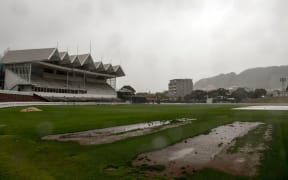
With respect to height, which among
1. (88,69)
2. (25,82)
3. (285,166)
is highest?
(88,69)

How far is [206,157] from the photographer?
417 inches

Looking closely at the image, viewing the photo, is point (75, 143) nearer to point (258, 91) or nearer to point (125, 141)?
point (125, 141)

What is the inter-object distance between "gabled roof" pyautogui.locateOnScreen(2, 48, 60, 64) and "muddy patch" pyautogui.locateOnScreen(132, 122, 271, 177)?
77820 millimetres

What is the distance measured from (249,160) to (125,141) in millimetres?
5897

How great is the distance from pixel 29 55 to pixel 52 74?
1119cm

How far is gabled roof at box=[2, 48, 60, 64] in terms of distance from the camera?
8456 cm

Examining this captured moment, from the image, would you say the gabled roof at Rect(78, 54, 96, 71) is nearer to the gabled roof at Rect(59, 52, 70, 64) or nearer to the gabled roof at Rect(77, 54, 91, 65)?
the gabled roof at Rect(77, 54, 91, 65)

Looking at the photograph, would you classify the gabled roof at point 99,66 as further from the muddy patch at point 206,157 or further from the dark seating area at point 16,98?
the muddy patch at point 206,157

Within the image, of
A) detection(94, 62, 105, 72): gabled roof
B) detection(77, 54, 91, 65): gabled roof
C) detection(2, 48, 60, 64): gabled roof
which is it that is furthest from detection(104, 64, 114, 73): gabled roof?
detection(2, 48, 60, 64): gabled roof

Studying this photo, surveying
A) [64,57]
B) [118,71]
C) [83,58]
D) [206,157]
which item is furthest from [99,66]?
[206,157]

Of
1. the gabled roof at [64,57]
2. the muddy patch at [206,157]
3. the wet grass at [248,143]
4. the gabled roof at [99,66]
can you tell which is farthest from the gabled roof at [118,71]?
the muddy patch at [206,157]

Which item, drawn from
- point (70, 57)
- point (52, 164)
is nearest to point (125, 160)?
point (52, 164)

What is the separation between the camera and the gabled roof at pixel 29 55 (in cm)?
8456

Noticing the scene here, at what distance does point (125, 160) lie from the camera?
Result: 9711 mm
